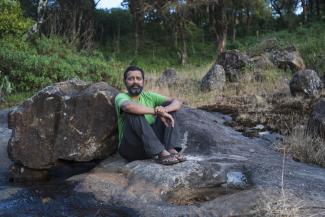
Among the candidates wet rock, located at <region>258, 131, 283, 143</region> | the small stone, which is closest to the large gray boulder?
the small stone

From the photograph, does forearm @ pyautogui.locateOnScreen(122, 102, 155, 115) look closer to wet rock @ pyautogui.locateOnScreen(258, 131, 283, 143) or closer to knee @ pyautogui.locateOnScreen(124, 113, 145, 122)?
knee @ pyautogui.locateOnScreen(124, 113, 145, 122)

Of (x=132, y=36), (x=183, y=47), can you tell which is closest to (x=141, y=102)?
(x=183, y=47)

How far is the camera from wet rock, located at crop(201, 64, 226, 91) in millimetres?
12734

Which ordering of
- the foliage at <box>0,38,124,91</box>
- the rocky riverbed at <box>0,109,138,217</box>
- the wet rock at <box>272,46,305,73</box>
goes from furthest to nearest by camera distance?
the wet rock at <box>272,46,305,73</box> < the foliage at <box>0,38,124,91</box> < the rocky riverbed at <box>0,109,138,217</box>

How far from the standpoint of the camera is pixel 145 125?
18.2ft

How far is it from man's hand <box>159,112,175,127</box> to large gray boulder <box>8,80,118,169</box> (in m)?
0.84

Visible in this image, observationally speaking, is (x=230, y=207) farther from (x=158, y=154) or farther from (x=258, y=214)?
(x=158, y=154)

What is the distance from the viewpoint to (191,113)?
7.53 meters

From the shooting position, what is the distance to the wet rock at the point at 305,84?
10.6m

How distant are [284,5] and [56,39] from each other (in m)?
22.5

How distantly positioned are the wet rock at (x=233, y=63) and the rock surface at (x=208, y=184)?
7713 millimetres

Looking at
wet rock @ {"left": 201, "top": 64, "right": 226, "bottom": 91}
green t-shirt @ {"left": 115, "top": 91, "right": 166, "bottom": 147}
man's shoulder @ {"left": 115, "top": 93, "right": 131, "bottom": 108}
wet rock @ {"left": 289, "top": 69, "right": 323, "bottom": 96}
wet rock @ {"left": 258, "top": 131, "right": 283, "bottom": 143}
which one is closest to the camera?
man's shoulder @ {"left": 115, "top": 93, "right": 131, "bottom": 108}

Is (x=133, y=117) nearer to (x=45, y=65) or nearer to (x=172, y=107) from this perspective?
(x=172, y=107)

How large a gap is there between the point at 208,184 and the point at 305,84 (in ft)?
20.5
